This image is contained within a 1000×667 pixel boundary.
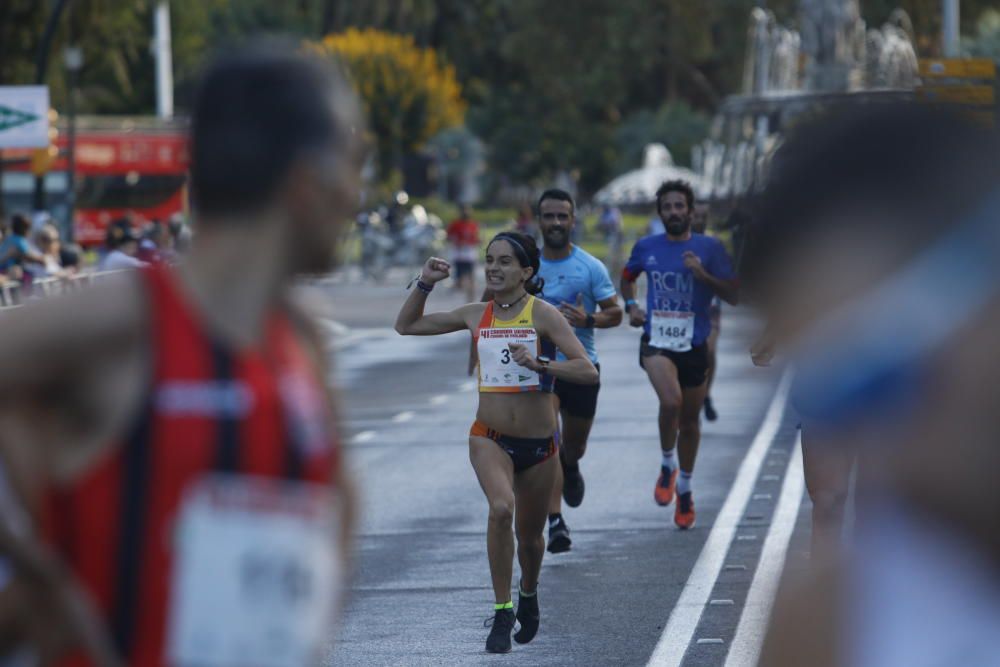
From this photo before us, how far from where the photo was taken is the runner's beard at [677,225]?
12039mm

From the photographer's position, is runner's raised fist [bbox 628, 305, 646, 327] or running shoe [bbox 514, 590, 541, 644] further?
runner's raised fist [bbox 628, 305, 646, 327]

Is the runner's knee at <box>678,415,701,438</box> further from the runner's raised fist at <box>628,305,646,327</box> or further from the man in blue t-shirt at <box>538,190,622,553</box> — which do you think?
the man in blue t-shirt at <box>538,190,622,553</box>

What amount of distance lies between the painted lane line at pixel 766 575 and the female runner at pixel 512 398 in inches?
36.1

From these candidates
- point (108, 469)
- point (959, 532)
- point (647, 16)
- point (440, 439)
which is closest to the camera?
point (959, 532)

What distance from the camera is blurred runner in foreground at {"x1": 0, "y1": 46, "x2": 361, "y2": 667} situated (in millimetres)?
2578

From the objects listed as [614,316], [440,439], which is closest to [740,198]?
[614,316]

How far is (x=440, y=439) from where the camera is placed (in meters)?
16.7

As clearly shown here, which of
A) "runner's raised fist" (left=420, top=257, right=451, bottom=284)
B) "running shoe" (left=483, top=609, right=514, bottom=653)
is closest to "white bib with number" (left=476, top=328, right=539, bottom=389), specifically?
"runner's raised fist" (left=420, top=257, right=451, bottom=284)

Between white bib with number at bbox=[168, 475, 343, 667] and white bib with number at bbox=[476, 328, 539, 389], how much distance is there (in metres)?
6.13

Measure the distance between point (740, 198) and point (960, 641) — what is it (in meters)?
0.75

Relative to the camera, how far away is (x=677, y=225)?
1205cm

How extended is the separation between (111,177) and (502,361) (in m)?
50.5

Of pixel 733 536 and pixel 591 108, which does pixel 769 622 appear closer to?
pixel 733 536

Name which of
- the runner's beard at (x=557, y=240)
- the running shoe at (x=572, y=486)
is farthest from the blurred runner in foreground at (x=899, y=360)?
the running shoe at (x=572, y=486)
